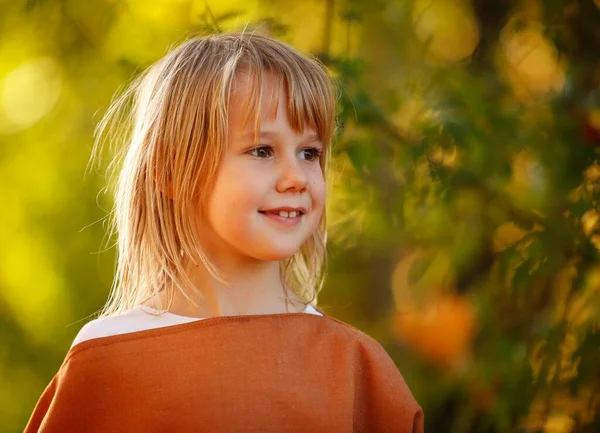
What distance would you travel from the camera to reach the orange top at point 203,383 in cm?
155

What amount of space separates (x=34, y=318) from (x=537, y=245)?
6.45 ft

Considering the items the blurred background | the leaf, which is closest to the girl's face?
the blurred background

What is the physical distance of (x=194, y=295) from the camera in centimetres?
168

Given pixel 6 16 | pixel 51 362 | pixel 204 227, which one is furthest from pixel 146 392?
pixel 51 362

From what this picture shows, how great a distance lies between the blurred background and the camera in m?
2.34

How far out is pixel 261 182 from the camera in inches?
63.4

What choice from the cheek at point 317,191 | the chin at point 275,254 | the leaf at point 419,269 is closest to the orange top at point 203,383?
the chin at point 275,254

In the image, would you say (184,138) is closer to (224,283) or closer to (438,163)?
(224,283)

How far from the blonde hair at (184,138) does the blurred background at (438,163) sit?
321 millimetres

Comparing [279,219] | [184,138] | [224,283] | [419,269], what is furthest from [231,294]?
[419,269]

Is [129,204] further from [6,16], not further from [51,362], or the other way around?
[51,362]

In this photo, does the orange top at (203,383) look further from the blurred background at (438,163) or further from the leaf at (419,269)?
the leaf at (419,269)

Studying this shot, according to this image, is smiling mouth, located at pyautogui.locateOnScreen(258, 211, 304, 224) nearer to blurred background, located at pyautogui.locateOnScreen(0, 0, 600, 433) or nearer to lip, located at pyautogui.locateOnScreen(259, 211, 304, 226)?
lip, located at pyautogui.locateOnScreen(259, 211, 304, 226)

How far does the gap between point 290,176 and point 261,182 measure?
0.05m
